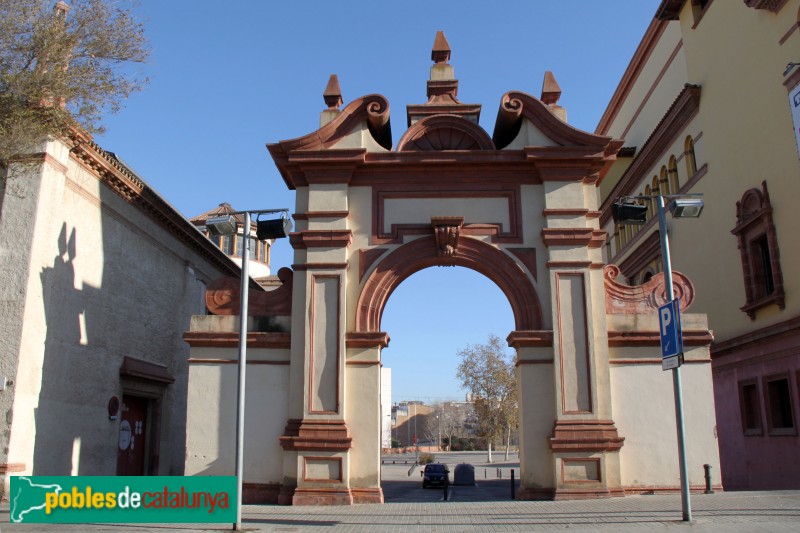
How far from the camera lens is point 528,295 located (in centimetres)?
1611

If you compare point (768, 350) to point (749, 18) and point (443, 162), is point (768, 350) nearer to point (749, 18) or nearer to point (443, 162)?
point (749, 18)

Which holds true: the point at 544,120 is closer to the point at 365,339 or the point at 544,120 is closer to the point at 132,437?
the point at 365,339

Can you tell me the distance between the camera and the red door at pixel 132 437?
19.6 metres

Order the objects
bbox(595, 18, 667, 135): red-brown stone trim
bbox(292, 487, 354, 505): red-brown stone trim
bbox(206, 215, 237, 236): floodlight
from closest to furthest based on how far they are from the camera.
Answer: bbox(206, 215, 237, 236): floodlight
bbox(292, 487, 354, 505): red-brown stone trim
bbox(595, 18, 667, 135): red-brown stone trim

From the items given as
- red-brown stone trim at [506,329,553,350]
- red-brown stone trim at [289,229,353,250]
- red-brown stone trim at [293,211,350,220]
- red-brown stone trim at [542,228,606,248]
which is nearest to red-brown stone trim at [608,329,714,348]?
red-brown stone trim at [506,329,553,350]

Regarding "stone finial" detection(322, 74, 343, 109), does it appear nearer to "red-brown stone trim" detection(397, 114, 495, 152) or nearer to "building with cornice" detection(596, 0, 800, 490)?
"red-brown stone trim" detection(397, 114, 495, 152)

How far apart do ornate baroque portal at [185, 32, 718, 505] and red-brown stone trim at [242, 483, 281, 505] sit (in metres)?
0.13

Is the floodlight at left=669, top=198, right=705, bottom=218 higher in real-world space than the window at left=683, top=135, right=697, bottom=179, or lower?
lower

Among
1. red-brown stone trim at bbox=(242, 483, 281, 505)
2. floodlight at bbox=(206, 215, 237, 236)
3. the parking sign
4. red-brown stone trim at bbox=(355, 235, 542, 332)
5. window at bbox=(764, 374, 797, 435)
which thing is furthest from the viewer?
window at bbox=(764, 374, 797, 435)

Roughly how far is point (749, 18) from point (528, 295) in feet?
41.1

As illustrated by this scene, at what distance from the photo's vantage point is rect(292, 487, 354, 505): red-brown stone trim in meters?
14.8

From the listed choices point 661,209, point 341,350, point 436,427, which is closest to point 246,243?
point 341,350

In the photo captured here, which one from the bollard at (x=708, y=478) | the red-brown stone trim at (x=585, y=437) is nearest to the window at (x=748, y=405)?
the bollard at (x=708, y=478)

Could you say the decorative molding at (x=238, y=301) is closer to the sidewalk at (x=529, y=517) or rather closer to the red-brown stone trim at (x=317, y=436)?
the red-brown stone trim at (x=317, y=436)
